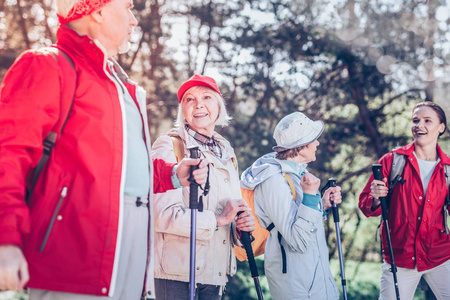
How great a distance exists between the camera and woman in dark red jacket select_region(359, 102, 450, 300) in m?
3.96

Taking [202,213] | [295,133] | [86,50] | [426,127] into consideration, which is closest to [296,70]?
[426,127]

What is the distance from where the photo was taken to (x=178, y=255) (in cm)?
276

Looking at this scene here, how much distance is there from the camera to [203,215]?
271 centimetres

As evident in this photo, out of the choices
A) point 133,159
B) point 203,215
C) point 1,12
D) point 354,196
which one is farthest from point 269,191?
point 1,12

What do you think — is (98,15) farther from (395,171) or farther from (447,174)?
(447,174)

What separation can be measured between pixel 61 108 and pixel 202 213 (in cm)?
124

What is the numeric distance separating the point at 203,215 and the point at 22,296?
6251 millimetres

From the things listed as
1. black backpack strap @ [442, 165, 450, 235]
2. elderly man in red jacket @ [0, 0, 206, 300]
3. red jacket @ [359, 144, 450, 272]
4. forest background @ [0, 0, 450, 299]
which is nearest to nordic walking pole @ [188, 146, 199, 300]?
elderly man in red jacket @ [0, 0, 206, 300]

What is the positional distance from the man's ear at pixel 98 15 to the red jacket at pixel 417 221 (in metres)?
3.10

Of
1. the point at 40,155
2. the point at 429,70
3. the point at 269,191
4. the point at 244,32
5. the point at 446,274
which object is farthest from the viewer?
the point at 244,32

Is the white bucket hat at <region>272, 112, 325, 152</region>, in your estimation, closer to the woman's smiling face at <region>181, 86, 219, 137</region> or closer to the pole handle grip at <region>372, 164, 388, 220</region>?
the woman's smiling face at <region>181, 86, 219, 137</region>

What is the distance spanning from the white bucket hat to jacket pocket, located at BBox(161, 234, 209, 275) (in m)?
1.01

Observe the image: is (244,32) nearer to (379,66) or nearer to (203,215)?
(379,66)

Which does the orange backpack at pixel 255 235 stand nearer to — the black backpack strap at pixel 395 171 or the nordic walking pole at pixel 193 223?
the nordic walking pole at pixel 193 223
